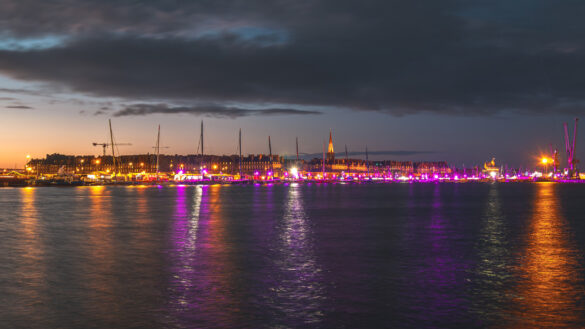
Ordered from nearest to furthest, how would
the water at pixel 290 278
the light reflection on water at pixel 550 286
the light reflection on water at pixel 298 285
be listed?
the light reflection on water at pixel 550 286
the water at pixel 290 278
the light reflection on water at pixel 298 285

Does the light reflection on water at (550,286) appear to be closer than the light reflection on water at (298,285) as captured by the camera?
Yes

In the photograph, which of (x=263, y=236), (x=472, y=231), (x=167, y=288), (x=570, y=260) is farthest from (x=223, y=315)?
(x=472, y=231)

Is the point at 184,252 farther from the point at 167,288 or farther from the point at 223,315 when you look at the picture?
the point at 223,315

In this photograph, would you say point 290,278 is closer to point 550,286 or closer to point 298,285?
point 298,285

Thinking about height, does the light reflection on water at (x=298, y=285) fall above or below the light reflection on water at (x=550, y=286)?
above

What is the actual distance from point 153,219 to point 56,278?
24927mm

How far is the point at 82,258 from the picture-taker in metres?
22.3

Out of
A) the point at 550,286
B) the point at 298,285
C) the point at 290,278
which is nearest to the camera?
the point at 550,286

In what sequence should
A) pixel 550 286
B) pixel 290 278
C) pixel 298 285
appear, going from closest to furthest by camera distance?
1. pixel 550 286
2. pixel 298 285
3. pixel 290 278

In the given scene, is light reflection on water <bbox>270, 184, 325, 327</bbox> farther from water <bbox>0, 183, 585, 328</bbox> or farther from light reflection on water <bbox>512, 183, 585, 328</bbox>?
light reflection on water <bbox>512, 183, 585, 328</bbox>

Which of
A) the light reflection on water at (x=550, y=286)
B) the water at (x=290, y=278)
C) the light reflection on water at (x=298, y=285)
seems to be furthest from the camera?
the light reflection on water at (x=298, y=285)

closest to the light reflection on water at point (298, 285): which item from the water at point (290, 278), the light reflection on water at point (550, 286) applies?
the water at point (290, 278)

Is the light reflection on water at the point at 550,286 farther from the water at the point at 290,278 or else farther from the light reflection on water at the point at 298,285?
the light reflection on water at the point at 298,285

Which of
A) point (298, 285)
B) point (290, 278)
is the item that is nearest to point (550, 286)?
point (298, 285)
